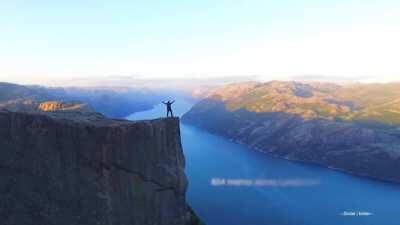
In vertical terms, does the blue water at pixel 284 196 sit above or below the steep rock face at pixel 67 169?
below

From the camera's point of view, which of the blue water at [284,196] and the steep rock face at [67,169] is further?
the blue water at [284,196]

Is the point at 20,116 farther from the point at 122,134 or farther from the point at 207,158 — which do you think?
the point at 207,158

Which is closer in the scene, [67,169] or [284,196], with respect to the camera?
[67,169]

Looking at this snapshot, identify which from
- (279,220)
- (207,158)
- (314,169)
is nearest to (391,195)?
(314,169)

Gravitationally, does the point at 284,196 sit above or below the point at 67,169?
below
